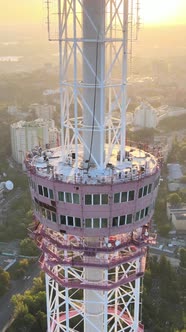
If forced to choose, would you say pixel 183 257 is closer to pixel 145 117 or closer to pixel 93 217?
pixel 93 217

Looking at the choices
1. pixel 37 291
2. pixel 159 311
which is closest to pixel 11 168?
pixel 37 291

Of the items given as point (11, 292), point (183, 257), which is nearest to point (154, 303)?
point (183, 257)

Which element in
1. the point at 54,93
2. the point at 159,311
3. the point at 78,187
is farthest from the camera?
the point at 54,93

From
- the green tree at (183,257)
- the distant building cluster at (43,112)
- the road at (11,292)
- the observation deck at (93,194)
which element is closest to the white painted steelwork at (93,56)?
the observation deck at (93,194)

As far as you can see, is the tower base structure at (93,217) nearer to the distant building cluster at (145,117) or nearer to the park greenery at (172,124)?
the distant building cluster at (145,117)

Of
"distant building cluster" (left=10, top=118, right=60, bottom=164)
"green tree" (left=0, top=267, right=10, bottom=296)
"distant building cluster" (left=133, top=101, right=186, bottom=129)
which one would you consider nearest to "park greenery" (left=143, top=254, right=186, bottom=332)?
"green tree" (left=0, top=267, right=10, bottom=296)

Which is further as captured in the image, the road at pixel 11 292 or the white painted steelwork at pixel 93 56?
the road at pixel 11 292

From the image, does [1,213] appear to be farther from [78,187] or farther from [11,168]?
[78,187]

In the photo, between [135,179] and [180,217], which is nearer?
[135,179]
